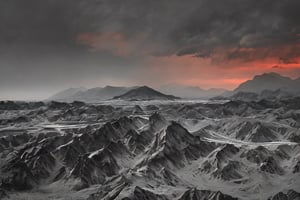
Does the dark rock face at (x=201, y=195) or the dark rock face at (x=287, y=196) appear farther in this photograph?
the dark rock face at (x=287, y=196)

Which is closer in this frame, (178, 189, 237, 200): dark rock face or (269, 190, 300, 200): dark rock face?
(178, 189, 237, 200): dark rock face

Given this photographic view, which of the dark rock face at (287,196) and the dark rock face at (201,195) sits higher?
the dark rock face at (201,195)

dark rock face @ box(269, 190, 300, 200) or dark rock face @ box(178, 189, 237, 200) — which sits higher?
dark rock face @ box(178, 189, 237, 200)

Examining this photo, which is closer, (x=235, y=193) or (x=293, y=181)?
(x=235, y=193)

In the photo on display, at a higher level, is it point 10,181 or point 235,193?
point 10,181

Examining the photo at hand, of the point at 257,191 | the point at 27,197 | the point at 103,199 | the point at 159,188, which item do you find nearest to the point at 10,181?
the point at 27,197

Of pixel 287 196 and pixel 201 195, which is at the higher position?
pixel 201 195

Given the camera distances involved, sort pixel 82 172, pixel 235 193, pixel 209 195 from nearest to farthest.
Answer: pixel 209 195 < pixel 235 193 < pixel 82 172

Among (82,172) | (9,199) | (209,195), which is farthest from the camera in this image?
(82,172)

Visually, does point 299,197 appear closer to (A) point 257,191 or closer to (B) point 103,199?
(A) point 257,191

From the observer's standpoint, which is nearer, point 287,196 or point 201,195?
point 201,195
